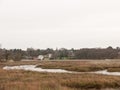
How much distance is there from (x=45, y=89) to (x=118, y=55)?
123 metres

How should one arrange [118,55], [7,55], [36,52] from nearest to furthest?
1. [7,55]
2. [118,55]
3. [36,52]

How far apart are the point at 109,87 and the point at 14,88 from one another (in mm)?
8356

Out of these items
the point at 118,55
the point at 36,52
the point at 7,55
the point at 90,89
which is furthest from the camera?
the point at 36,52

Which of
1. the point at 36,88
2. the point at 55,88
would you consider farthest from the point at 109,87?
the point at 36,88

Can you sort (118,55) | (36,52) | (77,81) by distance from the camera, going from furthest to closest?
(36,52)
(118,55)
(77,81)

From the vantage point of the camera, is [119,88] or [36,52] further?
[36,52]

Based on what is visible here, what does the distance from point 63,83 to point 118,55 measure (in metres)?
119

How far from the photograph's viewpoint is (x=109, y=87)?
22359 mm

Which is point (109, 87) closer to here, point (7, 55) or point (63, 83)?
point (63, 83)

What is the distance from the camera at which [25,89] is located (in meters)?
17.4

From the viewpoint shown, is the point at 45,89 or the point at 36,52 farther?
the point at 36,52

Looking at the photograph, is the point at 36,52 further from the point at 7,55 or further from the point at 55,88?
the point at 55,88

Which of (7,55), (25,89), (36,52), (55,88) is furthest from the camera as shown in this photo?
(36,52)

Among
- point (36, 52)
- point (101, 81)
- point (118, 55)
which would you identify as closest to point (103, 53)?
point (118, 55)
